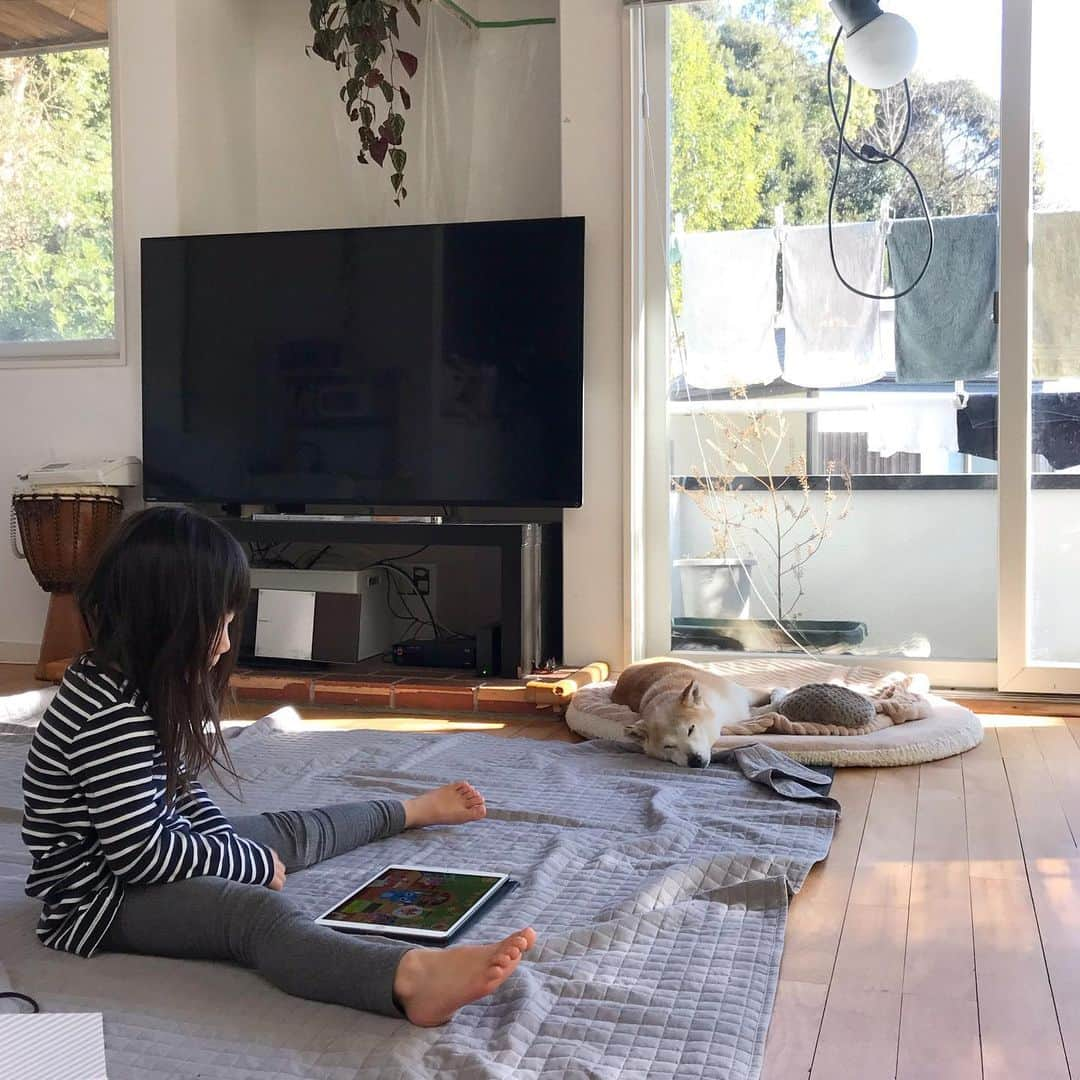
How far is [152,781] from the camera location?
1.60m

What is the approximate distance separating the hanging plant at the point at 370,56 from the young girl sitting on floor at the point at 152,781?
2.43m

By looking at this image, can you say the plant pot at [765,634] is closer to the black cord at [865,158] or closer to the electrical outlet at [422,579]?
the electrical outlet at [422,579]

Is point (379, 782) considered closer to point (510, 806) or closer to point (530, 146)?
point (510, 806)

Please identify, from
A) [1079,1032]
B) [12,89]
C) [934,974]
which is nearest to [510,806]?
[934,974]

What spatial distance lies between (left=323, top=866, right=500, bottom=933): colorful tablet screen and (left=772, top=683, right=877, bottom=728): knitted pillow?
1288 mm

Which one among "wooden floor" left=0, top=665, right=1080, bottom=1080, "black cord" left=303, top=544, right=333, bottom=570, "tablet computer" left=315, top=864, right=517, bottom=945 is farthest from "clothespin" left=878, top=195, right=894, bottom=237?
"tablet computer" left=315, top=864, right=517, bottom=945

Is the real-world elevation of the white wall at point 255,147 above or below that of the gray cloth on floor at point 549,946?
above

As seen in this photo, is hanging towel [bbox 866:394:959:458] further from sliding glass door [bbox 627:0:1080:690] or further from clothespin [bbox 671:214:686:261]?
clothespin [bbox 671:214:686:261]

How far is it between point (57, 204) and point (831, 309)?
273cm

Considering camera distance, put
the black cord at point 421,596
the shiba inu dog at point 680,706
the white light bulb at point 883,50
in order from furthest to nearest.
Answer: the black cord at point 421,596, the white light bulb at point 883,50, the shiba inu dog at point 680,706

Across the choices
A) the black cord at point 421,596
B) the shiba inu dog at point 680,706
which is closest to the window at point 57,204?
the black cord at point 421,596

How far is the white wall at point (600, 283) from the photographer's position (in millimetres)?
3748

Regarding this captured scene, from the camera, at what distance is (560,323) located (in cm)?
366

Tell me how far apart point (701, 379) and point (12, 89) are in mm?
2721
